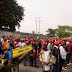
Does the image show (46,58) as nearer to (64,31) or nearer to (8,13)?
(8,13)

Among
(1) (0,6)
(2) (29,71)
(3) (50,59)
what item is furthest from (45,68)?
(1) (0,6)

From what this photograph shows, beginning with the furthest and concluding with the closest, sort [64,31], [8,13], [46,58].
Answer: [64,31] → [8,13] → [46,58]

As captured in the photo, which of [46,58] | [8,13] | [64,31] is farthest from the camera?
[64,31]

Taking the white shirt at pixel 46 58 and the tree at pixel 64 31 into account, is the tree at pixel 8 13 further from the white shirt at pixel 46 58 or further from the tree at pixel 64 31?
the tree at pixel 64 31

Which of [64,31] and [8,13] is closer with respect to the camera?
[8,13]

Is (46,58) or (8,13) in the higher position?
(8,13)

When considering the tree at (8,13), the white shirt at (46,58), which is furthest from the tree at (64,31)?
the white shirt at (46,58)

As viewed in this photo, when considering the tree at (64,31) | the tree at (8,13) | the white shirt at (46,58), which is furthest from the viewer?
the tree at (64,31)

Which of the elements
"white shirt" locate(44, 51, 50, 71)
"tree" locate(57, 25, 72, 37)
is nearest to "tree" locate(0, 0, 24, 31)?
"white shirt" locate(44, 51, 50, 71)

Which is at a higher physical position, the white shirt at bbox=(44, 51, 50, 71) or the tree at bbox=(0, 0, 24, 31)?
the tree at bbox=(0, 0, 24, 31)

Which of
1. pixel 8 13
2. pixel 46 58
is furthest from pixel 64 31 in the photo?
pixel 46 58

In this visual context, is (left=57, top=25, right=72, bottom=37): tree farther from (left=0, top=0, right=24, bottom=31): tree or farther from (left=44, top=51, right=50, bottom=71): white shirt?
(left=44, top=51, right=50, bottom=71): white shirt

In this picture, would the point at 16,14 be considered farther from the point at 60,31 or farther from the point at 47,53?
the point at 60,31

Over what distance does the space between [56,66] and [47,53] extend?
1641 millimetres
